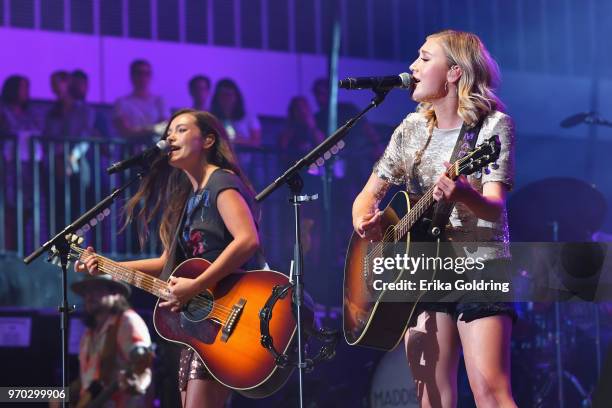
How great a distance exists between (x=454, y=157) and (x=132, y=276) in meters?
1.93

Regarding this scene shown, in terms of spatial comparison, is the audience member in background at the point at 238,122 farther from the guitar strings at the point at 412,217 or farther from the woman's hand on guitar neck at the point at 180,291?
the guitar strings at the point at 412,217

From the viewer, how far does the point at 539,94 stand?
8.21 meters

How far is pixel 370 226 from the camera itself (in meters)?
3.82

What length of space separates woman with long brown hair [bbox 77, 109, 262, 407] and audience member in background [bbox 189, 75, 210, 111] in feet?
9.04

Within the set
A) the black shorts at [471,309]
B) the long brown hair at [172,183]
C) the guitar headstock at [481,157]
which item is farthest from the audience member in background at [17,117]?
the guitar headstock at [481,157]

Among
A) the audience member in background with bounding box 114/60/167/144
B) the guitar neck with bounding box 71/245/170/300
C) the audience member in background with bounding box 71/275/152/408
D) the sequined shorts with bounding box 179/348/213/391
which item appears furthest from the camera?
the audience member in background with bounding box 114/60/167/144

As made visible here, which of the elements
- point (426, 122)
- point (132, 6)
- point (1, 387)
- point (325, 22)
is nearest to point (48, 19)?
point (132, 6)

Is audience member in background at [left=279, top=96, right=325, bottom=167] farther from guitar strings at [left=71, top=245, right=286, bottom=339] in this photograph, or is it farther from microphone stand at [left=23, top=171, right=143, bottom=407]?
microphone stand at [left=23, top=171, right=143, bottom=407]

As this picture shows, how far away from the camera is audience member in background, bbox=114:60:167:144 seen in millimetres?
7742

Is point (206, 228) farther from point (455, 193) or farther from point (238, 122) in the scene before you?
point (238, 122)

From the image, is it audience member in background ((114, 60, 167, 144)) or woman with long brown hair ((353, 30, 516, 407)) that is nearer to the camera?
woman with long brown hair ((353, 30, 516, 407))

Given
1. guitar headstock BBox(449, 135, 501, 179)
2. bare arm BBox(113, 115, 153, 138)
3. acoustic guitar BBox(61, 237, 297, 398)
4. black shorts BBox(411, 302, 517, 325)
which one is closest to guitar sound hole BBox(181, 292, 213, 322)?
acoustic guitar BBox(61, 237, 297, 398)

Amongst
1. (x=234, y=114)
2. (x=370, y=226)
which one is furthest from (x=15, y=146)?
(x=370, y=226)

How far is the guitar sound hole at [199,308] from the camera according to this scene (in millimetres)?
4492
